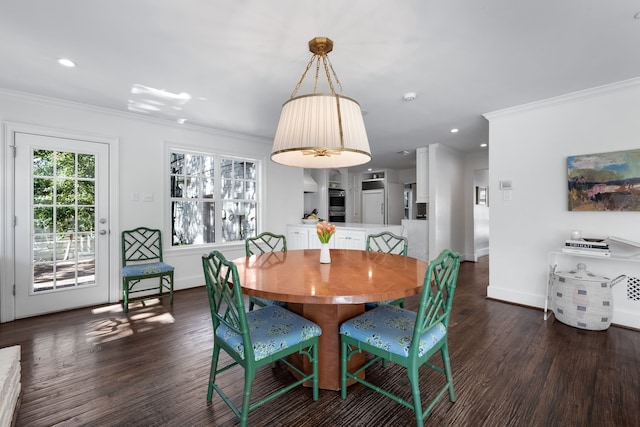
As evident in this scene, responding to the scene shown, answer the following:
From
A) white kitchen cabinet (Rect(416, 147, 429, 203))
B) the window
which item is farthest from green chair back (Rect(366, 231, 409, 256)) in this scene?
the window

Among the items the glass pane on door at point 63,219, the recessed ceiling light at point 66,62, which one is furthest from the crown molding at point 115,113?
the recessed ceiling light at point 66,62

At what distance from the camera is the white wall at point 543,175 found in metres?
2.79

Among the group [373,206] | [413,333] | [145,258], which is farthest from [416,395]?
[373,206]

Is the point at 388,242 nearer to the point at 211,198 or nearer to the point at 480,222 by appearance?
the point at 211,198

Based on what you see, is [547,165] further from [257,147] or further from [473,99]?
[257,147]

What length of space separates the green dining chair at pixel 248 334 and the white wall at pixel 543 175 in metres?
2.93

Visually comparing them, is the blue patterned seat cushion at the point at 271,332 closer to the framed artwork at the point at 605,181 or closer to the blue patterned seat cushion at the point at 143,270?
the blue patterned seat cushion at the point at 143,270

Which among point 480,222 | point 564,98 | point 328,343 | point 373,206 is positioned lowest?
point 328,343

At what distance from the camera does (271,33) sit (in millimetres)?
1954

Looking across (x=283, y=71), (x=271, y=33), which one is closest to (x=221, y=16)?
(x=271, y=33)

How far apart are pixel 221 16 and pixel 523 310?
13.0ft

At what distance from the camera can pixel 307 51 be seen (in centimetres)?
217

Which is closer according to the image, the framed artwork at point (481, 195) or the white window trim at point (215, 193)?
the white window trim at point (215, 193)

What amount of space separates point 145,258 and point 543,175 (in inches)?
191
